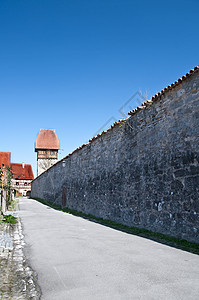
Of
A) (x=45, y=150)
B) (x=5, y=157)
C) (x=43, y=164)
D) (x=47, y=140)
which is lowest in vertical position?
(x=5, y=157)

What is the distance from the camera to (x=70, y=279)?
3607 millimetres

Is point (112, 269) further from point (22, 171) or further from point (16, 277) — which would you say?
point (22, 171)

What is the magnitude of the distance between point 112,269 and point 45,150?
49415 millimetres

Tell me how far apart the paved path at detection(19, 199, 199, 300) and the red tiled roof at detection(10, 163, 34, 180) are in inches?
2284

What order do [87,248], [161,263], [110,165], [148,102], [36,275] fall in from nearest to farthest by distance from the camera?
[36,275]
[161,263]
[87,248]
[148,102]
[110,165]

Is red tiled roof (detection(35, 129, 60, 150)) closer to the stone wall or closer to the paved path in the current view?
the stone wall

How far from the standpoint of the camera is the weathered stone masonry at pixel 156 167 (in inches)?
248

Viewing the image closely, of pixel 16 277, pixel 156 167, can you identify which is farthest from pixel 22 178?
pixel 16 277

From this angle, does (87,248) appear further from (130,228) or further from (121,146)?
(121,146)

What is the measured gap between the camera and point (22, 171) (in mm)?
63094

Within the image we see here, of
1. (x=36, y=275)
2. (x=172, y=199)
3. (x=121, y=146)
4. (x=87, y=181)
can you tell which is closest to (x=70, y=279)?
(x=36, y=275)

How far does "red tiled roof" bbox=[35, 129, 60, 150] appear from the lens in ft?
171

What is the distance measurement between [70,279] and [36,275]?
596mm

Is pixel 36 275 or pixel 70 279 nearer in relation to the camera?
pixel 70 279
